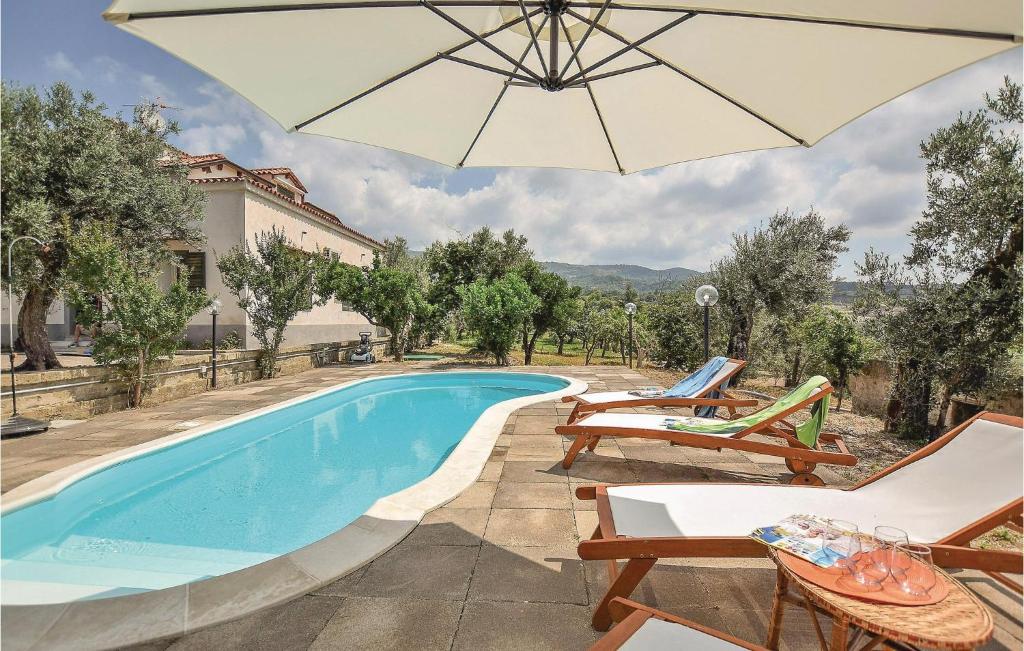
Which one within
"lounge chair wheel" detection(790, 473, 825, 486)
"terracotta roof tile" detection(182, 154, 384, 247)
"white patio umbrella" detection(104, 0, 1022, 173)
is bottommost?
"lounge chair wheel" detection(790, 473, 825, 486)

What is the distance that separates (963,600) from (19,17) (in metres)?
6.86

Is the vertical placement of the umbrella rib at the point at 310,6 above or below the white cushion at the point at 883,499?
above

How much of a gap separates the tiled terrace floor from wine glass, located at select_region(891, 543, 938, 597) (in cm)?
79

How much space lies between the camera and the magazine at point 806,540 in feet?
5.58

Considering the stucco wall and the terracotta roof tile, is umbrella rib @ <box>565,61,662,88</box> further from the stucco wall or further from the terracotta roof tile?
the stucco wall

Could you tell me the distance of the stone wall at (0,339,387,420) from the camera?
551 centimetres

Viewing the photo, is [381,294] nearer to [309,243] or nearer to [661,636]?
[309,243]

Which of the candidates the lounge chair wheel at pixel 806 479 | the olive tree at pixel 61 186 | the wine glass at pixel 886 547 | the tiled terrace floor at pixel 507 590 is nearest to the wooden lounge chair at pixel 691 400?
the tiled terrace floor at pixel 507 590

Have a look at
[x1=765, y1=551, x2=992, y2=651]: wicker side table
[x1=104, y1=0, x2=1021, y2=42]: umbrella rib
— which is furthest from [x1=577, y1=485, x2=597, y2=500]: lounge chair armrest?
[x1=104, y1=0, x2=1021, y2=42]: umbrella rib

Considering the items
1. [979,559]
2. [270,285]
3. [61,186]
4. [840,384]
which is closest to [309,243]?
[270,285]

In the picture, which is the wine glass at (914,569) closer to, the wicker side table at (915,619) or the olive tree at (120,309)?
the wicker side table at (915,619)

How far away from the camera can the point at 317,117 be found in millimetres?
3650

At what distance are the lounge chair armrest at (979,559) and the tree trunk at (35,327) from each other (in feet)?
33.4

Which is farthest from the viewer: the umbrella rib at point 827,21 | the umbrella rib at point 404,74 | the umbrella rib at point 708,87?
the umbrella rib at point 404,74
